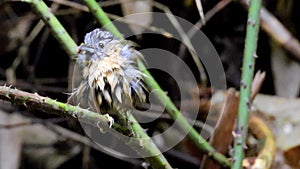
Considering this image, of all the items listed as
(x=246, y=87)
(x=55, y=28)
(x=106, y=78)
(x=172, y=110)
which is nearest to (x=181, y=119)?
(x=172, y=110)

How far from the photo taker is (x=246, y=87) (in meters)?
1.47

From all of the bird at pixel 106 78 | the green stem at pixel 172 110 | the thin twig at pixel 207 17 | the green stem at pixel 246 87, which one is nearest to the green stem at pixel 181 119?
the green stem at pixel 172 110

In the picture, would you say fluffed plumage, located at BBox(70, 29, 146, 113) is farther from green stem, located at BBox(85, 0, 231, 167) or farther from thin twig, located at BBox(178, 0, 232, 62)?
thin twig, located at BBox(178, 0, 232, 62)

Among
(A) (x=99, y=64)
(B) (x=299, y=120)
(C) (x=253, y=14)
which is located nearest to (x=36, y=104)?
(A) (x=99, y=64)

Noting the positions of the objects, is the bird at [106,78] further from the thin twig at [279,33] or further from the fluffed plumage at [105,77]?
the thin twig at [279,33]

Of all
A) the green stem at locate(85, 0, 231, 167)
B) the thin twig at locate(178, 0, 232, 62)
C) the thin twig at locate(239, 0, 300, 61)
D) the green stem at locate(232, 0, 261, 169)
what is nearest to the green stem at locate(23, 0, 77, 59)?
the green stem at locate(85, 0, 231, 167)

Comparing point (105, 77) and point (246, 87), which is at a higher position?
point (246, 87)

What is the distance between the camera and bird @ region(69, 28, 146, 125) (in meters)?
1.07

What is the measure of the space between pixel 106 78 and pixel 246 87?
0.51m

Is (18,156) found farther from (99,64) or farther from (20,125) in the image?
(99,64)

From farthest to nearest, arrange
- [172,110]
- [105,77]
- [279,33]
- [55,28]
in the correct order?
1. [279,33]
2. [172,110]
3. [55,28]
4. [105,77]

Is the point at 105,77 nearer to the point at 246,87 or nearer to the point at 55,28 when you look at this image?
the point at 55,28

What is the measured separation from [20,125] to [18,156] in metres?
0.11

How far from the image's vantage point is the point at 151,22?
209 centimetres
